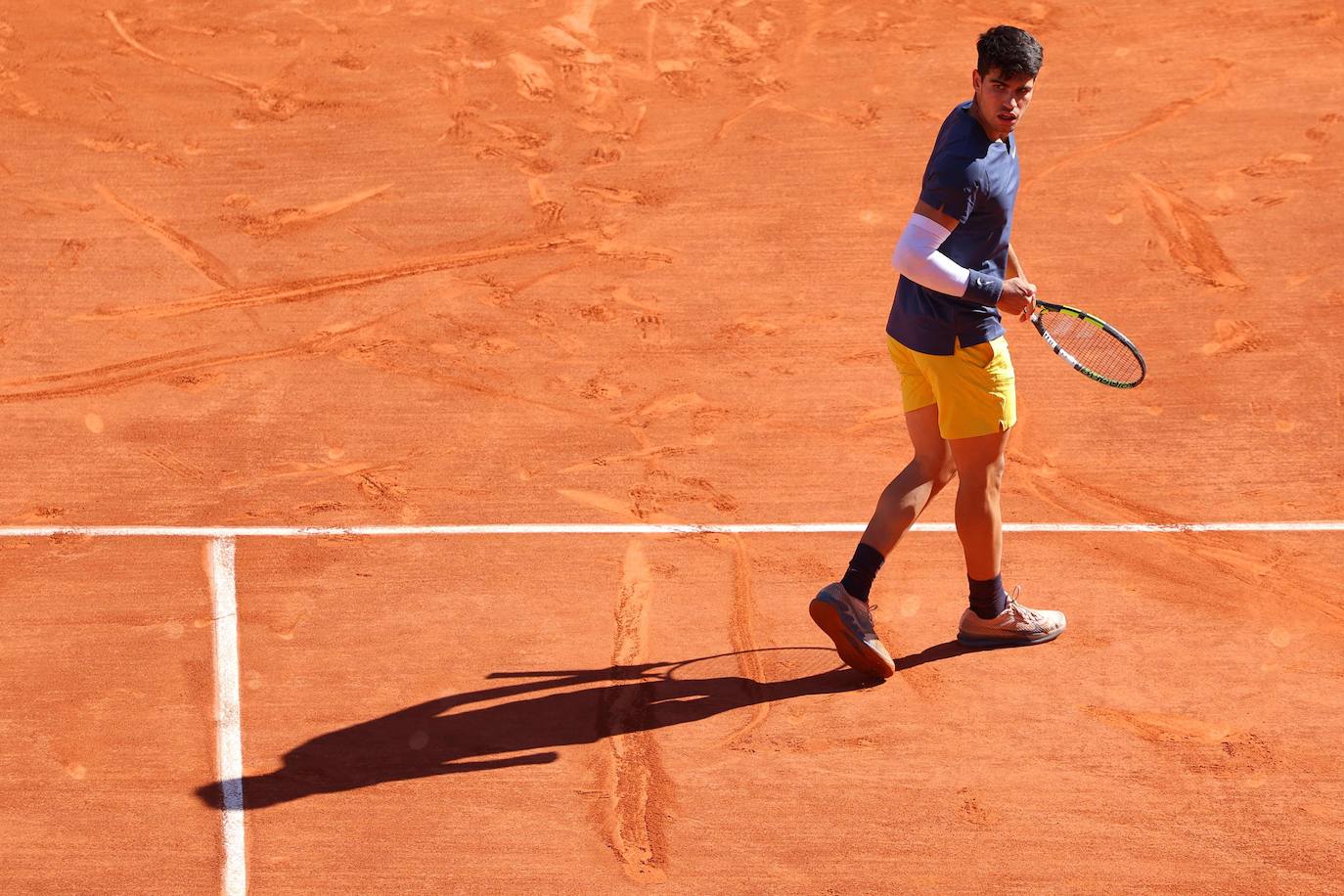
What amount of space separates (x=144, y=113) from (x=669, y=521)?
4.85 meters

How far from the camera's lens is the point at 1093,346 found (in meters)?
5.95

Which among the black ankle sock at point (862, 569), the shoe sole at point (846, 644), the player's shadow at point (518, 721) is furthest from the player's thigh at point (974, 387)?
the player's shadow at point (518, 721)

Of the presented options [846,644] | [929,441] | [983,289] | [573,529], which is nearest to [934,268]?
[983,289]

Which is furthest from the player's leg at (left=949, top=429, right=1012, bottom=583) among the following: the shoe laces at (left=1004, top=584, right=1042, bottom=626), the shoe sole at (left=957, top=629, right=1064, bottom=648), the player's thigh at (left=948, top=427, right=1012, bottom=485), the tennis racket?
the tennis racket

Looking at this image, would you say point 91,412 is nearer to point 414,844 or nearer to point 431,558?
point 431,558

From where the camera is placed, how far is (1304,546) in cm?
609

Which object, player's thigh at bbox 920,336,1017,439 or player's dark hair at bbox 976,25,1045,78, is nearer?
player's dark hair at bbox 976,25,1045,78

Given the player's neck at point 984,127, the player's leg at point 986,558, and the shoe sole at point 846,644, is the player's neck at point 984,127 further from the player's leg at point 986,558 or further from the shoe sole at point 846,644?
the shoe sole at point 846,644

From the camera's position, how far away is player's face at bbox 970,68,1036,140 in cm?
462

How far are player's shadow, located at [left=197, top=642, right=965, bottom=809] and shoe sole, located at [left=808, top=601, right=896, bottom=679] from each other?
0.13 m

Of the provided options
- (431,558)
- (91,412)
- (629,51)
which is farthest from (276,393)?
(629,51)

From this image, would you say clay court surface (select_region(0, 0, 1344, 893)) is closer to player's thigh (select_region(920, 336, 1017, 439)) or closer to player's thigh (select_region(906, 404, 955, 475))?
player's thigh (select_region(906, 404, 955, 475))

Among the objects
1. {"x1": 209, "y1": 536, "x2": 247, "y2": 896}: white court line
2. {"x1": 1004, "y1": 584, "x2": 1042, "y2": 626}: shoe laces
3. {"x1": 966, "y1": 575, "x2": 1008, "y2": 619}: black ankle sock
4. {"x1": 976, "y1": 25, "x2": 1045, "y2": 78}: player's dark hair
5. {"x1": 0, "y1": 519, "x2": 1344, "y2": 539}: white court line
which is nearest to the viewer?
{"x1": 976, "y1": 25, "x2": 1045, "y2": 78}: player's dark hair

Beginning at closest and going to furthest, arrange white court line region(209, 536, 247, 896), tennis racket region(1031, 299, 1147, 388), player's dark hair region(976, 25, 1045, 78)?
player's dark hair region(976, 25, 1045, 78)
white court line region(209, 536, 247, 896)
tennis racket region(1031, 299, 1147, 388)
